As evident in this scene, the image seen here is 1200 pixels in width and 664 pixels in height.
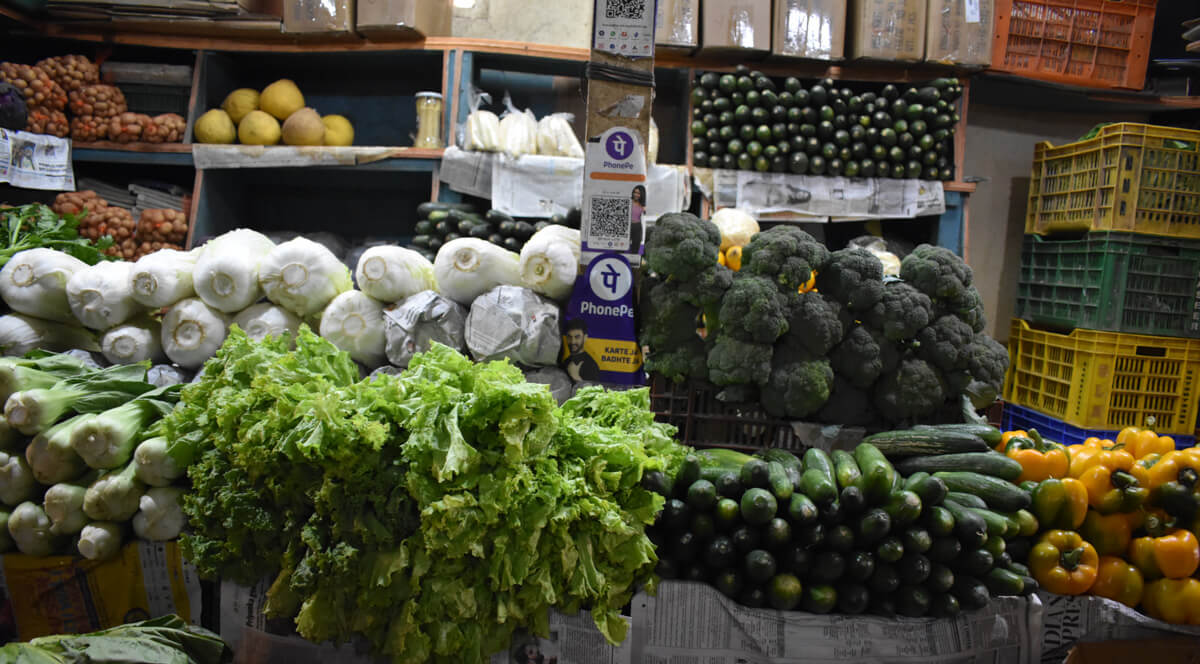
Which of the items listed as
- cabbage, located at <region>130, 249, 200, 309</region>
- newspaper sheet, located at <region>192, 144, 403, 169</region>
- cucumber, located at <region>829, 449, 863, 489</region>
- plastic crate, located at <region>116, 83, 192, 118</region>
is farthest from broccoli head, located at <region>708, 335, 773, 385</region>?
plastic crate, located at <region>116, 83, 192, 118</region>

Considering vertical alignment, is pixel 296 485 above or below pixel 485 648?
above

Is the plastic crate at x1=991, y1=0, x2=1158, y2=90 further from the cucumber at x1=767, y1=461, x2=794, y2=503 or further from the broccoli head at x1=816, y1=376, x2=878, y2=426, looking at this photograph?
the cucumber at x1=767, y1=461, x2=794, y2=503

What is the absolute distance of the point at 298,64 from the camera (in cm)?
490

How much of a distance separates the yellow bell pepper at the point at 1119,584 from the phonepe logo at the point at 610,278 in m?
Answer: 1.59

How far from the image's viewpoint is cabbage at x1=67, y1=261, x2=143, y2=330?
238 cm

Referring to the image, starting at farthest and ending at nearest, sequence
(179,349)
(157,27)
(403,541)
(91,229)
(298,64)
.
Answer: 1. (298,64)
2. (157,27)
3. (91,229)
4. (179,349)
5. (403,541)

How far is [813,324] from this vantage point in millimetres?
2199

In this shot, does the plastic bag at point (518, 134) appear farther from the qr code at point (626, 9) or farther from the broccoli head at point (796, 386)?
the broccoli head at point (796, 386)

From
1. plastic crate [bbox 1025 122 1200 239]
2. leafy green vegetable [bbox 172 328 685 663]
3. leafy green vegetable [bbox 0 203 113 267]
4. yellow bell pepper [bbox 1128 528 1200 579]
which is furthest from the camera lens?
plastic crate [bbox 1025 122 1200 239]

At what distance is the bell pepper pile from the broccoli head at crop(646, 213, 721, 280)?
Answer: 112 centimetres

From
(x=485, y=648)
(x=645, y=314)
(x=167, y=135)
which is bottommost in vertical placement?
(x=485, y=648)

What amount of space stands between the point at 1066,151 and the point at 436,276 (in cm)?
444

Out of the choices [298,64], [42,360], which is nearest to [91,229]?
[298,64]

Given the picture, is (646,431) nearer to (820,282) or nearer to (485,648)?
(485,648)
